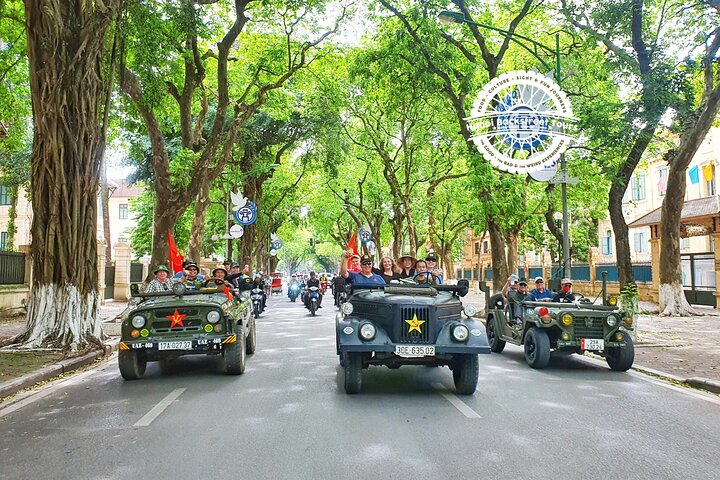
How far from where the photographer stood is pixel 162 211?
17938 millimetres

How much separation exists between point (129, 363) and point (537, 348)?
242 inches

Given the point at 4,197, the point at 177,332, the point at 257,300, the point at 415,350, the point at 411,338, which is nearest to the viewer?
the point at 415,350

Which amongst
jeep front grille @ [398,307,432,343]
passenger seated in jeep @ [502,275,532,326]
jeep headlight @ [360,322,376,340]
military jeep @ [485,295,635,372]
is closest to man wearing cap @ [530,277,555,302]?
passenger seated in jeep @ [502,275,532,326]

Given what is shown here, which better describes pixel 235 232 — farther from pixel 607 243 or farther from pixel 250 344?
pixel 607 243

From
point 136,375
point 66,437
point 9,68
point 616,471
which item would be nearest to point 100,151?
point 136,375

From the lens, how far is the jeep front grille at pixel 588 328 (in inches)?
374

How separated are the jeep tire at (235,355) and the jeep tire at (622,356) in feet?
18.8

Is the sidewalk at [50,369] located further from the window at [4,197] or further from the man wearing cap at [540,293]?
the window at [4,197]

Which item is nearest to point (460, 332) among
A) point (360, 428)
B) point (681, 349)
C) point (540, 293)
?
point (360, 428)

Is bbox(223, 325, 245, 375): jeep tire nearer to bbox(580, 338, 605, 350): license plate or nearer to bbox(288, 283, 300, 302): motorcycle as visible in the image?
bbox(580, 338, 605, 350): license plate

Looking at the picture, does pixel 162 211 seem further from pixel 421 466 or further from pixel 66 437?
pixel 421 466

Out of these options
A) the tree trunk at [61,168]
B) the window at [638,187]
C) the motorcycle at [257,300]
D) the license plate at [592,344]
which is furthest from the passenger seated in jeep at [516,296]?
the window at [638,187]

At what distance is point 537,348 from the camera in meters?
9.59

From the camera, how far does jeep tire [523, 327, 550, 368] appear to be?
9.53 m
